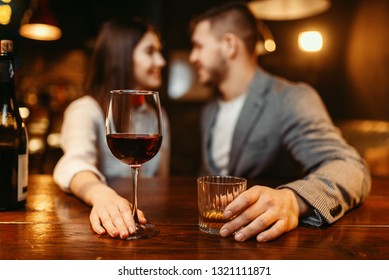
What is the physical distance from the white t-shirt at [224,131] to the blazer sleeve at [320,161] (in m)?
0.41

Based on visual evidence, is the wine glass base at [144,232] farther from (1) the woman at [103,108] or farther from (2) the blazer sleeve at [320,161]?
(2) the blazer sleeve at [320,161]

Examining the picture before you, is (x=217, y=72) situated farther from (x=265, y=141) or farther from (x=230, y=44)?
Answer: (x=265, y=141)

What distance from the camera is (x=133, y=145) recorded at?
0.79 m

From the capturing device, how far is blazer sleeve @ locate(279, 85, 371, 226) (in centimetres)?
92

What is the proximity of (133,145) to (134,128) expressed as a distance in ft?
0.13

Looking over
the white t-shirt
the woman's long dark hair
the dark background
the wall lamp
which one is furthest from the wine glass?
the dark background

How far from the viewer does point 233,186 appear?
81 centimetres

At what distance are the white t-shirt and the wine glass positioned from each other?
1.24 m

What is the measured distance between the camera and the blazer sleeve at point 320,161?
3.01 ft

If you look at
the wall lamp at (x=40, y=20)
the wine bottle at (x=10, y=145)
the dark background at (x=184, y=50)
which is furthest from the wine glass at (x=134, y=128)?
the dark background at (x=184, y=50)
